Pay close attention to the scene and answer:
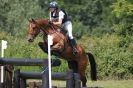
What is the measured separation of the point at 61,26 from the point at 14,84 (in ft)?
11.2

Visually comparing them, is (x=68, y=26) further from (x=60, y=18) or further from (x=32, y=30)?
(x=32, y=30)

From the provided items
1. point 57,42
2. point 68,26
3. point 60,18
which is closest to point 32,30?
Result: point 57,42

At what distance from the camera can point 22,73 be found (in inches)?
417

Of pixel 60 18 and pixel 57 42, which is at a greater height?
pixel 60 18

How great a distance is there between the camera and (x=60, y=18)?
525 inches

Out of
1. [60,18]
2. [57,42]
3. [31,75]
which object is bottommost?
[31,75]

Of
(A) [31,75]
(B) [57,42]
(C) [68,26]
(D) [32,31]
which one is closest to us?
(A) [31,75]

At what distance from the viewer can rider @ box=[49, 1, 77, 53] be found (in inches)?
515

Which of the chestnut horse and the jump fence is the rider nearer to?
the chestnut horse

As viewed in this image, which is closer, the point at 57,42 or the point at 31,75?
the point at 31,75

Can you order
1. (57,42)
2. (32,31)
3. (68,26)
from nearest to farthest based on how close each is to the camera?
(32,31) < (57,42) < (68,26)

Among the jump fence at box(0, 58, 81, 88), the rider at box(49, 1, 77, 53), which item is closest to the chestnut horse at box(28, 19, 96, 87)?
the rider at box(49, 1, 77, 53)

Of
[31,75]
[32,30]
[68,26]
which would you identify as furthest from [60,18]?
[31,75]

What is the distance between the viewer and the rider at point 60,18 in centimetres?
1309
